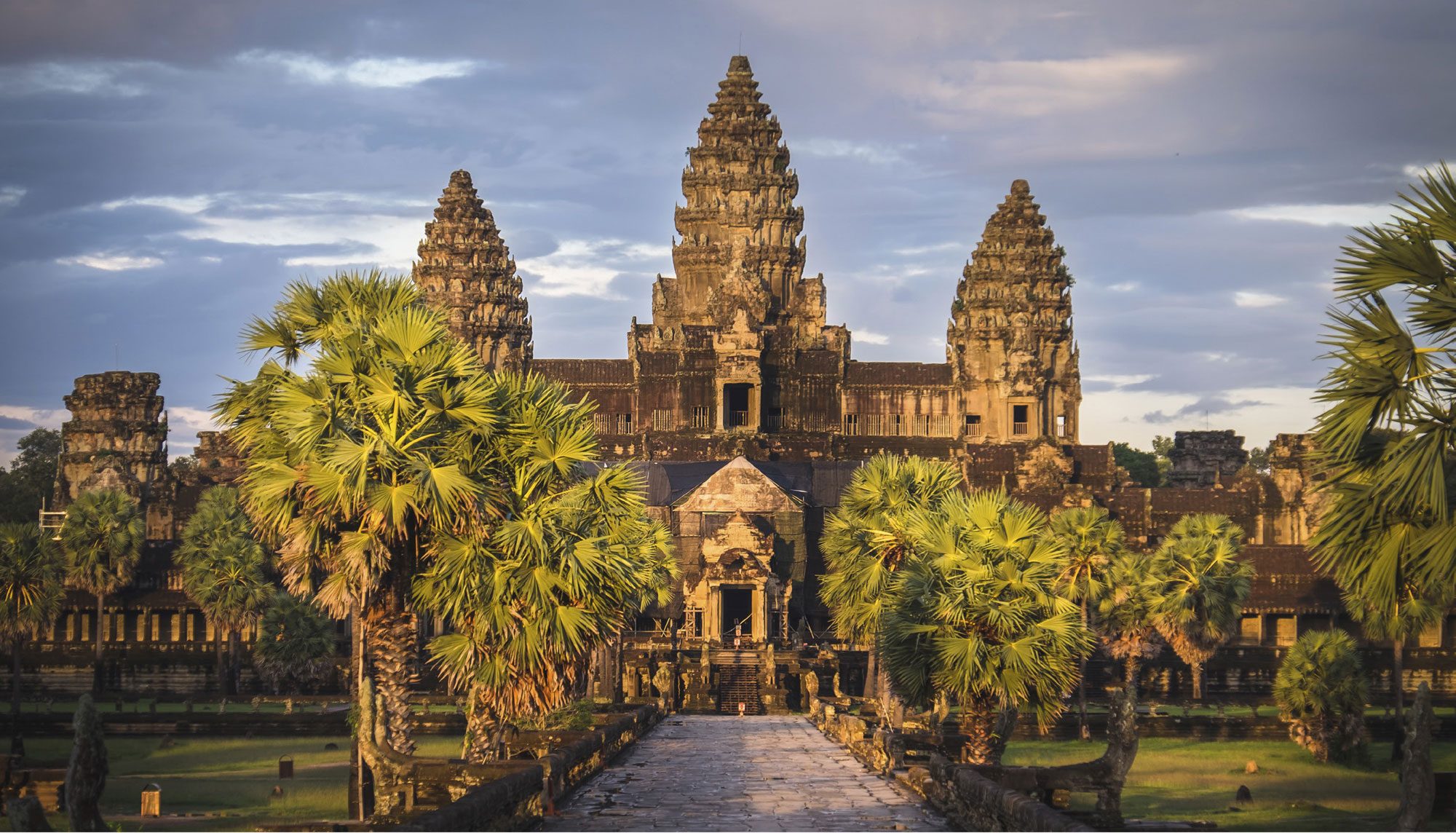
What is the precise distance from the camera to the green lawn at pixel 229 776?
3603cm

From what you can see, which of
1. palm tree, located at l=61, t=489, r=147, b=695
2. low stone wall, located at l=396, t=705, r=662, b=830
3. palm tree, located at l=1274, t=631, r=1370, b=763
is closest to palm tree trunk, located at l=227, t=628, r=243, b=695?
palm tree, located at l=61, t=489, r=147, b=695

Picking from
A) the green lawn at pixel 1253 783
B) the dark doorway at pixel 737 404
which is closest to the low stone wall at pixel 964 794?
the green lawn at pixel 1253 783

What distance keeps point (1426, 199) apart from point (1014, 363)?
8810cm

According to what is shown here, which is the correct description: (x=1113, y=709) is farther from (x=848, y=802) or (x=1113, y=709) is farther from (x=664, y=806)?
(x=664, y=806)

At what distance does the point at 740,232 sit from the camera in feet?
350

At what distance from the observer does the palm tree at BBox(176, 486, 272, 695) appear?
225 feet

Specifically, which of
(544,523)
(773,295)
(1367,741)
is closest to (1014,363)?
(773,295)

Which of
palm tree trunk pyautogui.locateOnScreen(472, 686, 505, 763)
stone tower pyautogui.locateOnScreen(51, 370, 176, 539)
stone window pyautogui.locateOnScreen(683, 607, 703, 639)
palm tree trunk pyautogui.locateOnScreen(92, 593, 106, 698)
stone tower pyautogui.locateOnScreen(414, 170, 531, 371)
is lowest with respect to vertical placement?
palm tree trunk pyautogui.locateOnScreen(92, 593, 106, 698)

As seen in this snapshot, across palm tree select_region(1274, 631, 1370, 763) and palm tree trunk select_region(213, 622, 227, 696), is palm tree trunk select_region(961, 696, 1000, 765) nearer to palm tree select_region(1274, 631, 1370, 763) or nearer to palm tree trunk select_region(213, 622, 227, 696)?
palm tree select_region(1274, 631, 1370, 763)

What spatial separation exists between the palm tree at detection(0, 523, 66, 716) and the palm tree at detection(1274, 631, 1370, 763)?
1818 inches

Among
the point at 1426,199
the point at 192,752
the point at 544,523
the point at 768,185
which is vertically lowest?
the point at 192,752

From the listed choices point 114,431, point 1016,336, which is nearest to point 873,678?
point 1016,336

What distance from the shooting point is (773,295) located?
10688cm

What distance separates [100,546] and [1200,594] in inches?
1954
